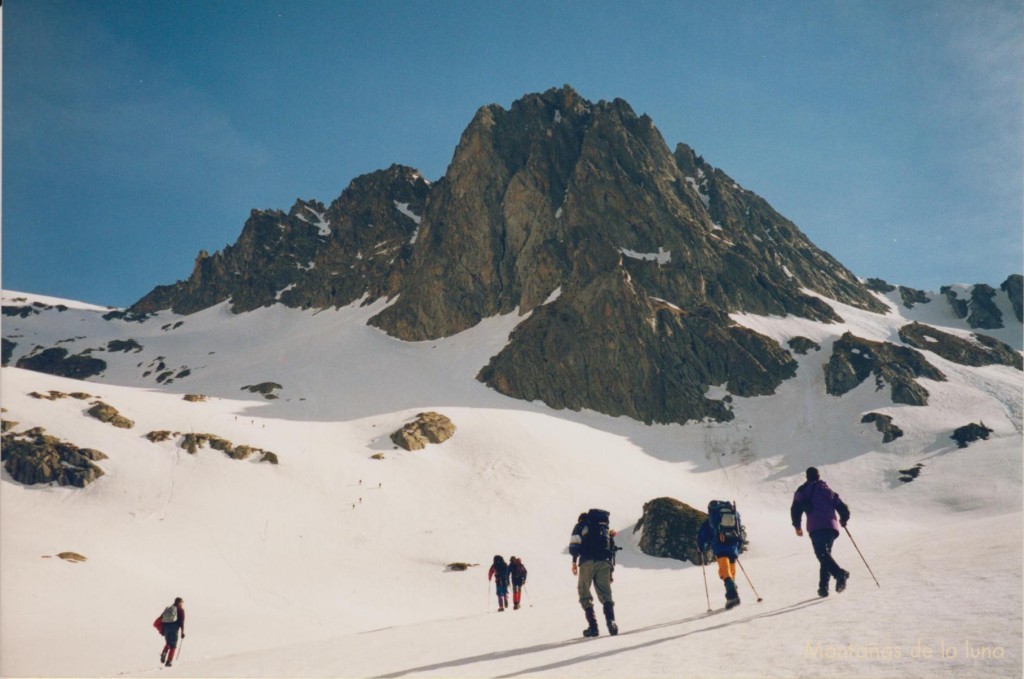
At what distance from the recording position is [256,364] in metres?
82.9

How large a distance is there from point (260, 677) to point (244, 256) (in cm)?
13315

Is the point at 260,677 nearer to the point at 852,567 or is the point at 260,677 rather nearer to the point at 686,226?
the point at 852,567

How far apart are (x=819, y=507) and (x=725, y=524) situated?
1424 millimetres

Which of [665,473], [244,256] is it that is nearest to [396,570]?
[665,473]

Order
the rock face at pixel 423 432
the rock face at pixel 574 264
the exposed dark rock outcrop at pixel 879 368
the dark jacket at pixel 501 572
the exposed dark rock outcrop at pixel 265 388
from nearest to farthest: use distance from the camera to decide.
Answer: the dark jacket at pixel 501 572
the rock face at pixel 423 432
the exposed dark rock outcrop at pixel 879 368
the exposed dark rock outcrop at pixel 265 388
the rock face at pixel 574 264

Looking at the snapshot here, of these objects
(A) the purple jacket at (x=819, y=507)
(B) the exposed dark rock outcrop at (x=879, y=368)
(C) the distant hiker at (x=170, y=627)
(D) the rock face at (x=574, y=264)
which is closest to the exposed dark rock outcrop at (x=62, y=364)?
(D) the rock face at (x=574, y=264)

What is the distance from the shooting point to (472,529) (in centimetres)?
3478

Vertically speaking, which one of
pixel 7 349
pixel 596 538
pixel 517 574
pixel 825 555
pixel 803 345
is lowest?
pixel 517 574

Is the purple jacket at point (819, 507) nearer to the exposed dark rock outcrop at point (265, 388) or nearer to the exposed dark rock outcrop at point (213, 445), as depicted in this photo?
the exposed dark rock outcrop at point (213, 445)

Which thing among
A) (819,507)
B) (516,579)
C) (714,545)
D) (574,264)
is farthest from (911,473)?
(574,264)

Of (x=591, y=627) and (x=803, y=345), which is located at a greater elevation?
(x=803, y=345)

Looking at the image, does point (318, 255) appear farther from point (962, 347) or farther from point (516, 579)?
point (516, 579)

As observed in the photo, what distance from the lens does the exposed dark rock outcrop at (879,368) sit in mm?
64188

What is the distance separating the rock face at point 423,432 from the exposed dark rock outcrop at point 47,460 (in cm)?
1947
